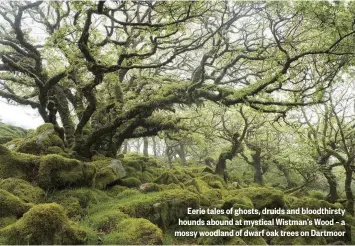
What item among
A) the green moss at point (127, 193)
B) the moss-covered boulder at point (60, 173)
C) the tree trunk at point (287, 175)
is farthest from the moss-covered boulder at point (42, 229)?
the tree trunk at point (287, 175)

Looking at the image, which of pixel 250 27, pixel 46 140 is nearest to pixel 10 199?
pixel 46 140

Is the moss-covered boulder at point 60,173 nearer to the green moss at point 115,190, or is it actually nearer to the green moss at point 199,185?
the green moss at point 115,190

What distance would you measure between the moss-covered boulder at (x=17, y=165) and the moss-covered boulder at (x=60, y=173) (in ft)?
1.55

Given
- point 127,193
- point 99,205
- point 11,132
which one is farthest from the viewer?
point 11,132

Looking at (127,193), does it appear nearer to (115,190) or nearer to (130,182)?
(115,190)

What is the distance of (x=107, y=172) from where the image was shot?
1404 centimetres

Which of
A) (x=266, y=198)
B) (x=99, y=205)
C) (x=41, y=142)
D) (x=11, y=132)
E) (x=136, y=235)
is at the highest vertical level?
(x=11, y=132)

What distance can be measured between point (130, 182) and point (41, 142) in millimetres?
4605

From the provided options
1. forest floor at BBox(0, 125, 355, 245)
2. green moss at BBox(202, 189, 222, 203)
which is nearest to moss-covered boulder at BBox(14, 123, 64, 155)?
forest floor at BBox(0, 125, 355, 245)

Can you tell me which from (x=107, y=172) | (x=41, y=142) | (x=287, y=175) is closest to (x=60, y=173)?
(x=107, y=172)

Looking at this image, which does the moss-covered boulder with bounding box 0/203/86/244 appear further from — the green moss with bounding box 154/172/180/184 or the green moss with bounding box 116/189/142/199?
the green moss with bounding box 154/172/180/184

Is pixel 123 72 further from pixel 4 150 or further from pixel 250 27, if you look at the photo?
pixel 4 150

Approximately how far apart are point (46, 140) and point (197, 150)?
22244mm

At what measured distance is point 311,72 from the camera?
17.0 metres
